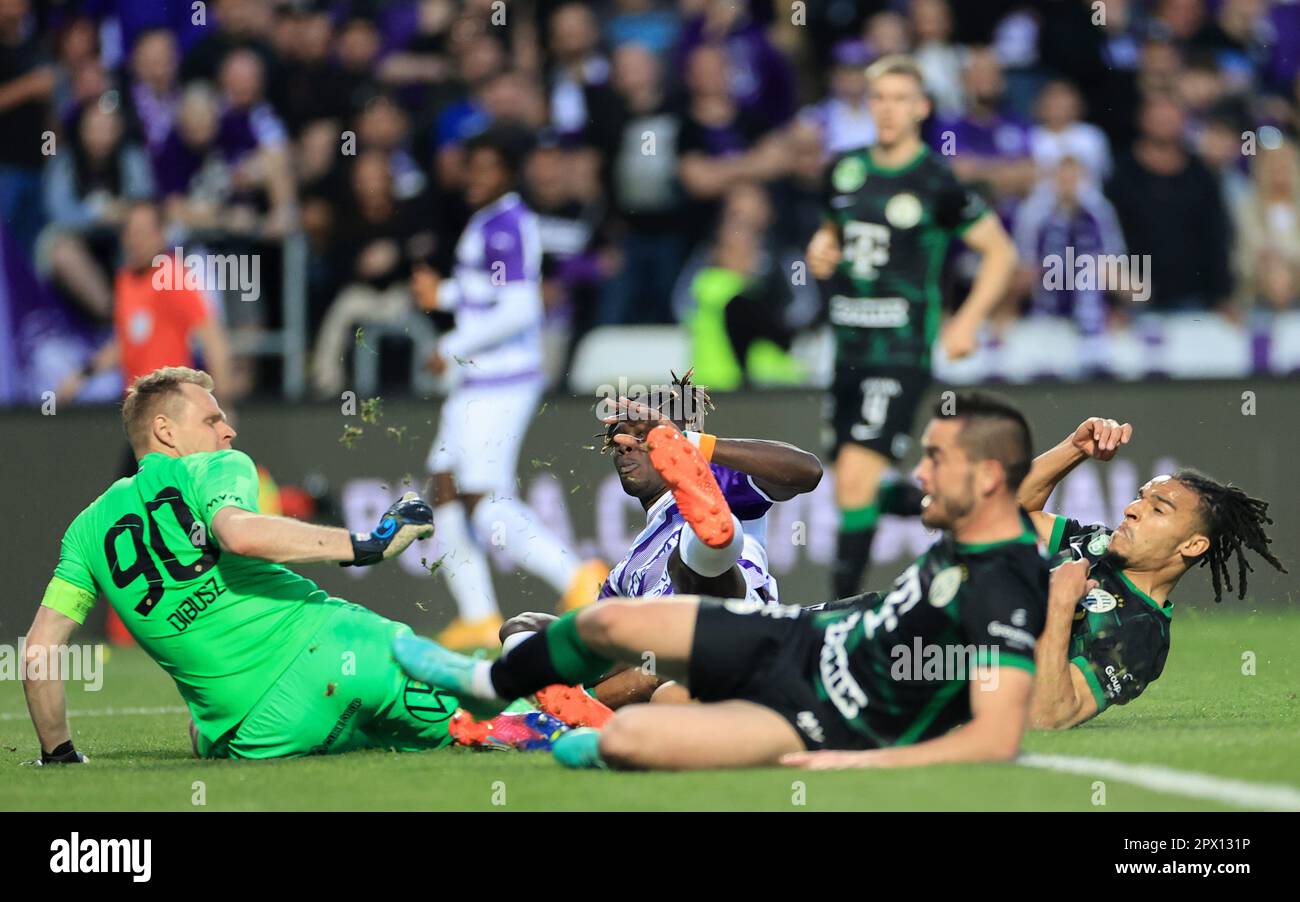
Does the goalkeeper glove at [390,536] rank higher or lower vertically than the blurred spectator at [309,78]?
lower

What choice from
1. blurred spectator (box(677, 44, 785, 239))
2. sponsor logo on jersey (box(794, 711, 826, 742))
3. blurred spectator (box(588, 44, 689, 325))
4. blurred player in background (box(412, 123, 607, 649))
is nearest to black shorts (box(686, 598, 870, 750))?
sponsor logo on jersey (box(794, 711, 826, 742))

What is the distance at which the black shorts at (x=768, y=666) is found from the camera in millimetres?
5625

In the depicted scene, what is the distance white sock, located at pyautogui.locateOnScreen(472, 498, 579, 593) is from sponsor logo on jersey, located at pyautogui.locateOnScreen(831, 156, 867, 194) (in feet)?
8.07

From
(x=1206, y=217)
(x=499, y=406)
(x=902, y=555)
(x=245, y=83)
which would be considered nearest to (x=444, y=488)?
Answer: (x=499, y=406)

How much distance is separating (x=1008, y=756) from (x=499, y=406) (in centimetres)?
655

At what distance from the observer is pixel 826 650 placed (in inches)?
222

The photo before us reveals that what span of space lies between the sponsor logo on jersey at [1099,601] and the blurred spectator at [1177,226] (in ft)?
23.5

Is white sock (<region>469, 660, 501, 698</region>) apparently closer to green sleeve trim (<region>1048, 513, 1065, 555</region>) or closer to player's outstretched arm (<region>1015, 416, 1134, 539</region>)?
player's outstretched arm (<region>1015, 416, 1134, 539</region>)

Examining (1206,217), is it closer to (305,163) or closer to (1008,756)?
(305,163)

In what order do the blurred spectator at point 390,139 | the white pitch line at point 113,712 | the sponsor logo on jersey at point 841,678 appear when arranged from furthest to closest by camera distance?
the blurred spectator at point 390,139, the white pitch line at point 113,712, the sponsor logo on jersey at point 841,678

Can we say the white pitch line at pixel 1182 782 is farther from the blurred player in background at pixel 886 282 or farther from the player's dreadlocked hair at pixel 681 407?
the blurred player in background at pixel 886 282

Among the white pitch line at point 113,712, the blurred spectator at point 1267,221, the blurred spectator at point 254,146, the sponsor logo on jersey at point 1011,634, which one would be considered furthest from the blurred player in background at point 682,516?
the blurred spectator at point 1267,221

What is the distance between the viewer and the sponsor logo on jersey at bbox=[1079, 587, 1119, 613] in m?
7.00

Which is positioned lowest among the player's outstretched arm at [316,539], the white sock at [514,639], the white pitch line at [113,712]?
the white pitch line at [113,712]
